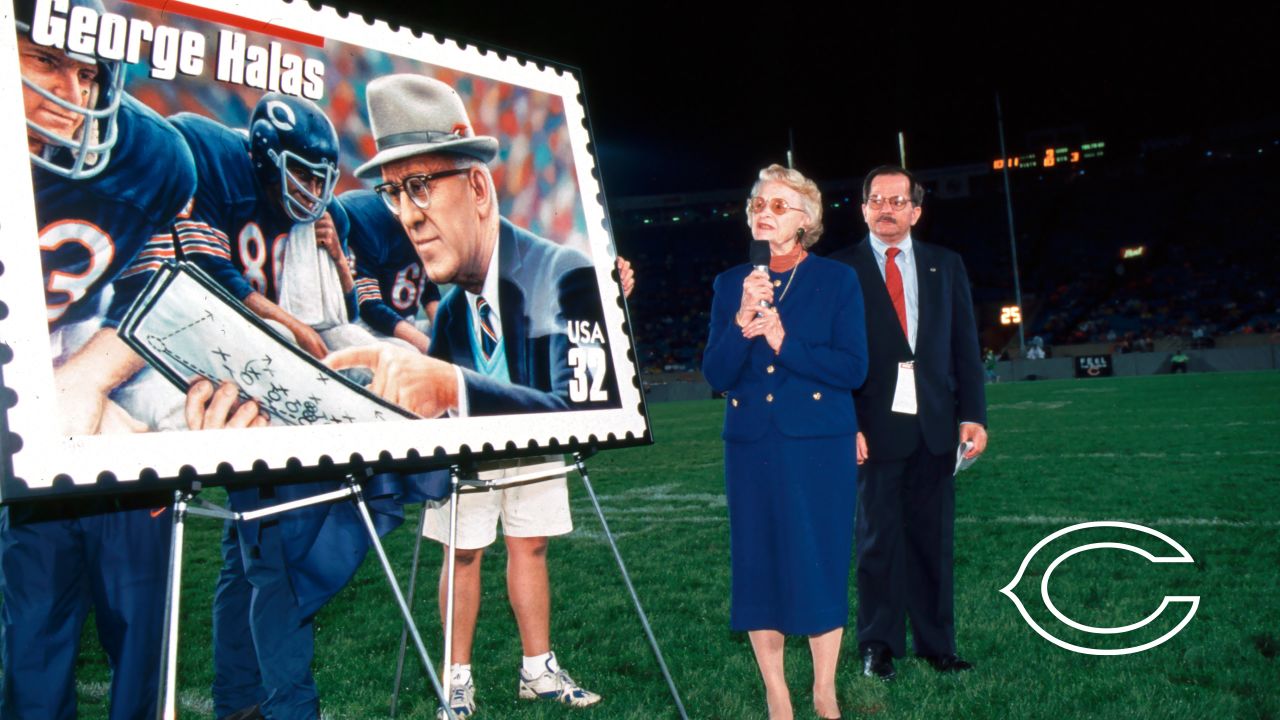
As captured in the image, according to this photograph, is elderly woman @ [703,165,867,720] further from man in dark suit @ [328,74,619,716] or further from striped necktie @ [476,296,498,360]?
striped necktie @ [476,296,498,360]

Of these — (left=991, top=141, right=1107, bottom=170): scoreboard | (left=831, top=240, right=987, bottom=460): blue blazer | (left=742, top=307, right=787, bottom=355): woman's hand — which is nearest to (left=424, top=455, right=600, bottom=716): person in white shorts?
(left=742, top=307, right=787, bottom=355): woman's hand

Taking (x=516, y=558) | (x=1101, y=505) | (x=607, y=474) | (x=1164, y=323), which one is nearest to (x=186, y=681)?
(x=516, y=558)

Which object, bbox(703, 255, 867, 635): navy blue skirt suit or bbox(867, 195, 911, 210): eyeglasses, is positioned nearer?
bbox(703, 255, 867, 635): navy blue skirt suit

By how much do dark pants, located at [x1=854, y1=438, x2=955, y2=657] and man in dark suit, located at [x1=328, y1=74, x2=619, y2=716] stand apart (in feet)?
4.85

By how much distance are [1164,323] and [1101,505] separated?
33442 millimetres

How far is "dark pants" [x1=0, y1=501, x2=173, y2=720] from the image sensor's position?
2.71 metres

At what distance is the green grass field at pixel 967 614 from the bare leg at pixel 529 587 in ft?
0.91

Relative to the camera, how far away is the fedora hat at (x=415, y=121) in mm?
2793

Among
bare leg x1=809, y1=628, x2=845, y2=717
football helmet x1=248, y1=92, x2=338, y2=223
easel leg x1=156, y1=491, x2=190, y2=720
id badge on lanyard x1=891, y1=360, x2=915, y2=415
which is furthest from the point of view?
id badge on lanyard x1=891, y1=360, x2=915, y2=415

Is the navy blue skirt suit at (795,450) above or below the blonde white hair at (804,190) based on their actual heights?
below

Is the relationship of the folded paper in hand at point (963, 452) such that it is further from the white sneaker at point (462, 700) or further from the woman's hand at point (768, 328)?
the white sneaker at point (462, 700)

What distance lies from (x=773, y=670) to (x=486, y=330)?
1.37 m

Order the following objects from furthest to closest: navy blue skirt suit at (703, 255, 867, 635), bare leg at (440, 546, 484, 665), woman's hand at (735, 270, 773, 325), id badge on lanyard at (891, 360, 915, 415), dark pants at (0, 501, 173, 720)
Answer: id badge on lanyard at (891, 360, 915, 415) < bare leg at (440, 546, 484, 665) < navy blue skirt suit at (703, 255, 867, 635) < woman's hand at (735, 270, 773, 325) < dark pants at (0, 501, 173, 720)

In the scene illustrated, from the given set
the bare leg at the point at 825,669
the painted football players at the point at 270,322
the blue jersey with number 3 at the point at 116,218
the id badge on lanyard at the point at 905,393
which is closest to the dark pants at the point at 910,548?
the id badge on lanyard at the point at 905,393
